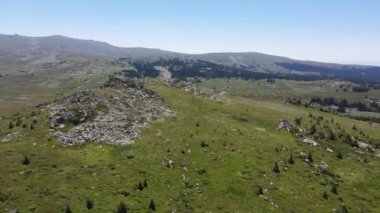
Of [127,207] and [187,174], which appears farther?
[187,174]

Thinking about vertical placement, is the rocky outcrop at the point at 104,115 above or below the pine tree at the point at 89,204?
above

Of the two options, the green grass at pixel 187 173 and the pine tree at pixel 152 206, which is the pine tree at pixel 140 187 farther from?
the pine tree at pixel 152 206

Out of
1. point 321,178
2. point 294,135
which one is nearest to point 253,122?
point 294,135

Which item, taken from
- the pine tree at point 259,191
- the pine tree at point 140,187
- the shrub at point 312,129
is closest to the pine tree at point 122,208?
the pine tree at point 140,187

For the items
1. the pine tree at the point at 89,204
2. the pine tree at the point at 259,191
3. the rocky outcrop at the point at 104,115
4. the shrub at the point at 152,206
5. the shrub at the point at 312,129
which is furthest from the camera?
the shrub at the point at 312,129

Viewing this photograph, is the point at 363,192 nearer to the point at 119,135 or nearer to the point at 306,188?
the point at 306,188

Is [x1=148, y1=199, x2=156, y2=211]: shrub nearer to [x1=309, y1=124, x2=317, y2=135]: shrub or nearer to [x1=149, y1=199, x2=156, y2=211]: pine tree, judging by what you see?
[x1=149, y1=199, x2=156, y2=211]: pine tree

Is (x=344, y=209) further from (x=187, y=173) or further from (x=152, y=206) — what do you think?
(x=152, y=206)
